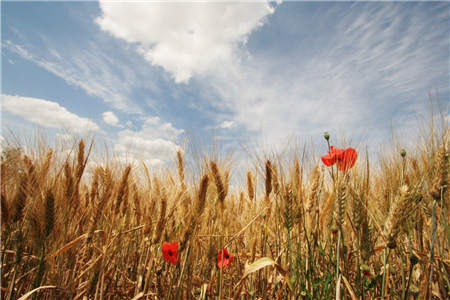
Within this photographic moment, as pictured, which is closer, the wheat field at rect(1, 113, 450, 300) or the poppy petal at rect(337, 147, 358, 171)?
the wheat field at rect(1, 113, 450, 300)

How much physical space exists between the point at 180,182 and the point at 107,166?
2.15ft

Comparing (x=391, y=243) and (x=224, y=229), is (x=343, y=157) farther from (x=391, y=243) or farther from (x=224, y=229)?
(x=224, y=229)

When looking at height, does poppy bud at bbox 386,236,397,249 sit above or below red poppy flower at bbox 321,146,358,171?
below

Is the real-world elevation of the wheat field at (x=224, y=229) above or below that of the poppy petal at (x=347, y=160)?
below

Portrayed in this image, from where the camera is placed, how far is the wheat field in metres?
1.31

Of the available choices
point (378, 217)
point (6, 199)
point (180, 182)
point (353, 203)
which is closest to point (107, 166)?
point (180, 182)

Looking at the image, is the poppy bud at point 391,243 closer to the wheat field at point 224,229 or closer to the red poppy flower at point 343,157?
the wheat field at point 224,229

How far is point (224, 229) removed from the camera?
1699 millimetres

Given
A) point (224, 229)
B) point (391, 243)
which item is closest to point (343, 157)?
point (391, 243)

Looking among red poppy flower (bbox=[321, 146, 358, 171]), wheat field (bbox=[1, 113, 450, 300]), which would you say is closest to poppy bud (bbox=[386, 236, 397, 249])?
wheat field (bbox=[1, 113, 450, 300])

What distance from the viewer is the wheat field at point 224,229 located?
131cm

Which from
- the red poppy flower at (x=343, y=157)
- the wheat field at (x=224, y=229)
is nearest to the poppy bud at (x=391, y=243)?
the wheat field at (x=224, y=229)

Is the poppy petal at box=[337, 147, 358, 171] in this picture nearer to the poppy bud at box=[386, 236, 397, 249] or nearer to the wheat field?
the wheat field

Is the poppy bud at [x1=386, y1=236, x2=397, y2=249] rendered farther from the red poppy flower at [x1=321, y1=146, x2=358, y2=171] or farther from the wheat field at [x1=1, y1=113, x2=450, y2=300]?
the red poppy flower at [x1=321, y1=146, x2=358, y2=171]
